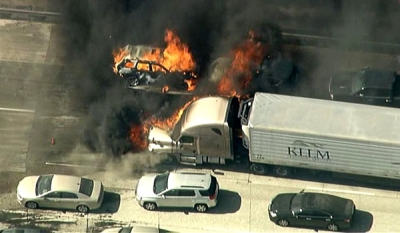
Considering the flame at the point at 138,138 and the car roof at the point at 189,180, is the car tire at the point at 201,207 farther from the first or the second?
the flame at the point at 138,138

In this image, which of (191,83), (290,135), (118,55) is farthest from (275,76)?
(118,55)

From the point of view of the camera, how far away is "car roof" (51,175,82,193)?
112ft

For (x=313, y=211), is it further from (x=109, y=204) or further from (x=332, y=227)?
(x=109, y=204)

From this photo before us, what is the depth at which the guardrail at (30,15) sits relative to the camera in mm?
43094

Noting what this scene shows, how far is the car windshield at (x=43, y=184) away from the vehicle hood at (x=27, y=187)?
0.16 m

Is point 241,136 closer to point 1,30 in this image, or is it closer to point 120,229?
point 120,229

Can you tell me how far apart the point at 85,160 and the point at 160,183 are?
13.6 ft

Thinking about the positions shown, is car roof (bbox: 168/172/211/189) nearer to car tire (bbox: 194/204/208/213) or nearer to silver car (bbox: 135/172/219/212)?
silver car (bbox: 135/172/219/212)

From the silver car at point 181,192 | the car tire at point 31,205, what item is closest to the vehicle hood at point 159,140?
the silver car at point 181,192

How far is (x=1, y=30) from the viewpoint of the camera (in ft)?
140

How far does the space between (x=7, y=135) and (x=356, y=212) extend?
613 inches

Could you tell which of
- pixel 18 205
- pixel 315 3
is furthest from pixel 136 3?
pixel 18 205

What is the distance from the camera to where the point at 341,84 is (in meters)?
38.5

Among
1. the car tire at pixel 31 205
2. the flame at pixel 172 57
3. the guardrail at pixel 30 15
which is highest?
the guardrail at pixel 30 15
